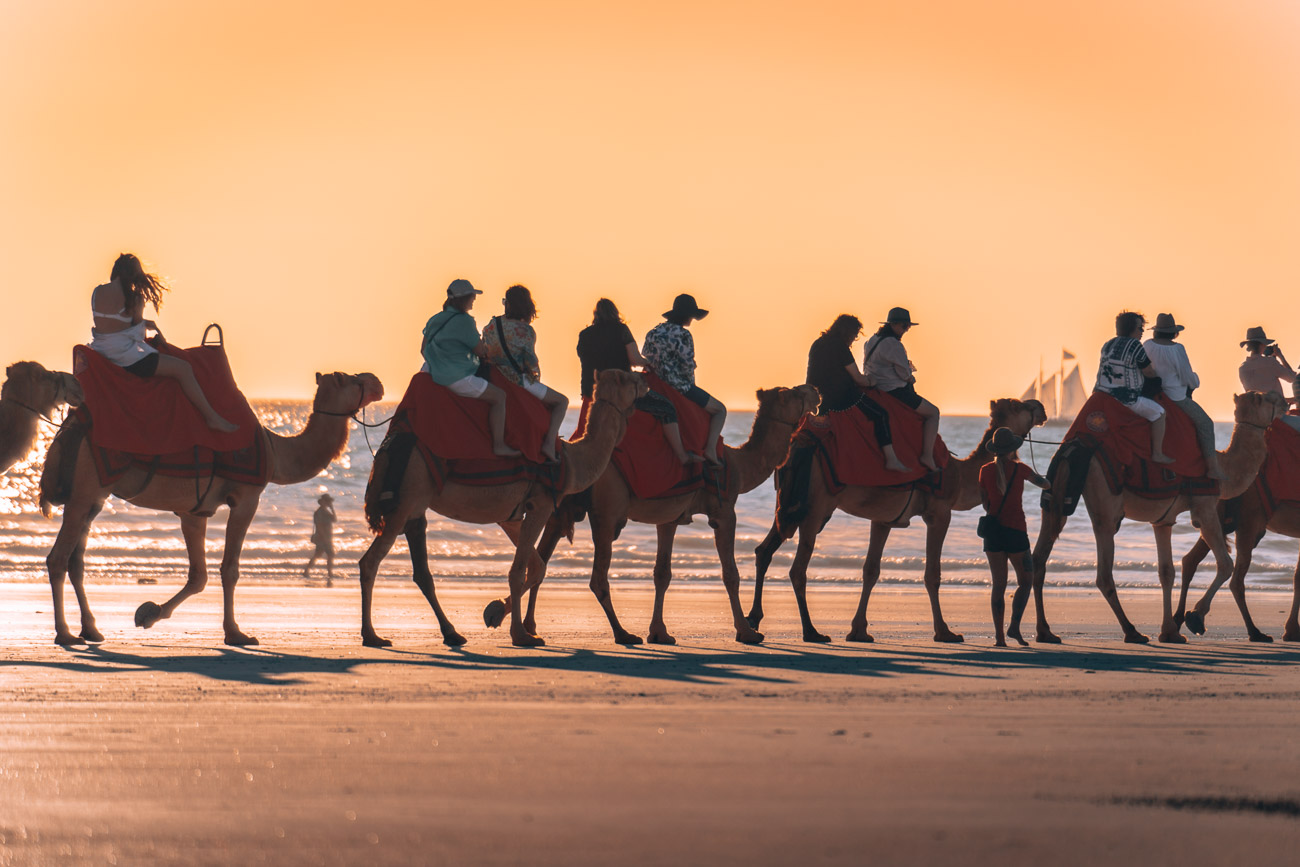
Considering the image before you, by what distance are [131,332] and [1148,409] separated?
26.8 feet

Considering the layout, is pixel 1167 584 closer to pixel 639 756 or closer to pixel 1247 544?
pixel 1247 544

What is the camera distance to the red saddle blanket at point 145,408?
1221 centimetres

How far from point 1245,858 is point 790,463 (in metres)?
→ 9.20

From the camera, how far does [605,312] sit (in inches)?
548

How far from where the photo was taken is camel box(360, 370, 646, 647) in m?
12.2

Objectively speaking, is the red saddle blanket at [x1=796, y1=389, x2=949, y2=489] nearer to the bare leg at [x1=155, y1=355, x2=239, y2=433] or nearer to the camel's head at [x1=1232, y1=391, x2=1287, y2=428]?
the camel's head at [x1=1232, y1=391, x2=1287, y2=428]

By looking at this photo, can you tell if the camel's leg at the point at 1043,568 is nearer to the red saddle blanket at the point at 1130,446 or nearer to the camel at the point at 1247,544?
the red saddle blanket at the point at 1130,446

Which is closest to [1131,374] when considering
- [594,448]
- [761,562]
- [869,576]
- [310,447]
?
[869,576]

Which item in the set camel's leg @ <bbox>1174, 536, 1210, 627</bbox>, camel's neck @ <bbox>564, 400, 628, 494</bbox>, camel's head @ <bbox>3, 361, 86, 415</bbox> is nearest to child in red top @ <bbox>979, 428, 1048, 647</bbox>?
camel's leg @ <bbox>1174, 536, 1210, 627</bbox>

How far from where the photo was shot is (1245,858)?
5125mm

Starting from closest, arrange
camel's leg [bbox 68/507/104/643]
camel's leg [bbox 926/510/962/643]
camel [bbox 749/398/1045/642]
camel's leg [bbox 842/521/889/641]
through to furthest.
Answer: camel's leg [bbox 68/507/104/643] → camel's leg [bbox 926/510/962/643] → camel's leg [bbox 842/521/889/641] → camel [bbox 749/398/1045/642]

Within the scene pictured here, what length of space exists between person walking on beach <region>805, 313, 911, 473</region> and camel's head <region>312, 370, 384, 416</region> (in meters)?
3.74

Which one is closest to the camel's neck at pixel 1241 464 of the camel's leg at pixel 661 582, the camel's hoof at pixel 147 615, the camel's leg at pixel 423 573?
the camel's leg at pixel 661 582

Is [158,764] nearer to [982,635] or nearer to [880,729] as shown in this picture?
[880,729]
